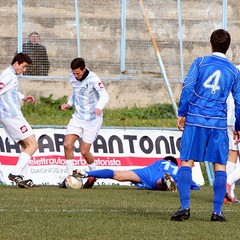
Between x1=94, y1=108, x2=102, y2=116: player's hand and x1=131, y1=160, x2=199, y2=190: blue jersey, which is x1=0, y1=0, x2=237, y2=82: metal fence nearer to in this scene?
x1=94, y1=108, x2=102, y2=116: player's hand

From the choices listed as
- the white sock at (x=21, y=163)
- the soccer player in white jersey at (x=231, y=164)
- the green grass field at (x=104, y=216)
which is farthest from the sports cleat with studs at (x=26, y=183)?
the soccer player in white jersey at (x=231, y=164)

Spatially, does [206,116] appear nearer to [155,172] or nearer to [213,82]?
[213,82]

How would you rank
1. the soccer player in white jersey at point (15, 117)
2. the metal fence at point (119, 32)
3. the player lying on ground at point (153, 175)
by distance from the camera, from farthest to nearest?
the metal fence at point (119, 32)
the soccer player in white jersey at point (15, 117)
the player lying on ground at point (153, 175)

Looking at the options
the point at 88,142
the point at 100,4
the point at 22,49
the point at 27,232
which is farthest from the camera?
the point at 100,4

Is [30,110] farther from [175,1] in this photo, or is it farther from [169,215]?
[169,215]

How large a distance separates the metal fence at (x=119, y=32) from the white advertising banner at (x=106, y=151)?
10.4 feet

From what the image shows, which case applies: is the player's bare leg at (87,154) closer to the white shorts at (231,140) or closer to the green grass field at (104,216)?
the green grass field at (104,216)

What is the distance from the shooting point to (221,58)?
9.59 m

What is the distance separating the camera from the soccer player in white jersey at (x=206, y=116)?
31.1 feet

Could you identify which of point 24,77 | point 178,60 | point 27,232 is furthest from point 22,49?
point 27,232

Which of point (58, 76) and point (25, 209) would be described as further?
point (58, 76)

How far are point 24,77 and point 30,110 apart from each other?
1.05 metres

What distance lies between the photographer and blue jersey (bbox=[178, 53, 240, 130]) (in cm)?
948

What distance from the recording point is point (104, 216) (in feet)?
32.4
